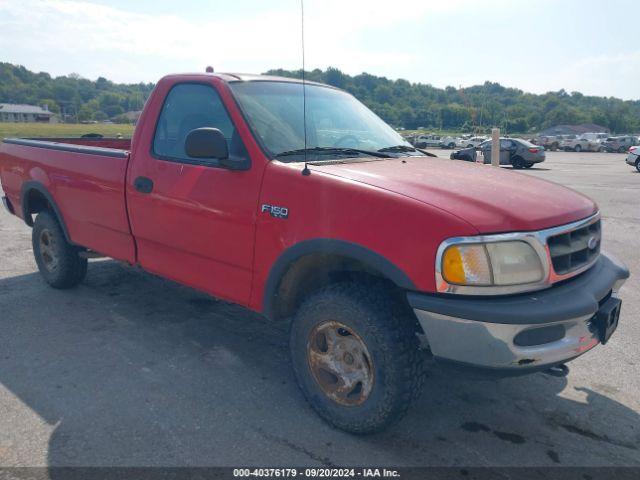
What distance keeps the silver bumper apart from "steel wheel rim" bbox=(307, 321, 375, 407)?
418 mm

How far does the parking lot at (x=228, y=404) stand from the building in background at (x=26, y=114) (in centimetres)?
12488

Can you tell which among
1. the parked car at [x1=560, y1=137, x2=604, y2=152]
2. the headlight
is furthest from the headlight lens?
the parked car at [x1=560, y1=137, x2=604, y2=152]

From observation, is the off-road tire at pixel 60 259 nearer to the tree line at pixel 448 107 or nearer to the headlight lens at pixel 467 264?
the tree line at pixel 448 107

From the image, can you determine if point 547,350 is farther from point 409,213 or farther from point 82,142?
point 82,142

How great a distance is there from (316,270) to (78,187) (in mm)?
2533

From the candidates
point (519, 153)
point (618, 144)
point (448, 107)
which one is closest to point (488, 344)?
point (519, 153)

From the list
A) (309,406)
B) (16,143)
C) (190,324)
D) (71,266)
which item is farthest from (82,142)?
(309,406)

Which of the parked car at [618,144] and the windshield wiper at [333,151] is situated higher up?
the parked car at [618,144]

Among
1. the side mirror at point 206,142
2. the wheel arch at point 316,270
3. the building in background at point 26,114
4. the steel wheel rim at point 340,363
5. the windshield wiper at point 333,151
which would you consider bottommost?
the steel wheel rim at point 340,363

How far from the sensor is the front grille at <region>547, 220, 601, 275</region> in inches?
102

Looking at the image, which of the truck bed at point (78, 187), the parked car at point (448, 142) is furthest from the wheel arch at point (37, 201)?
the parked car at point (448, 142)

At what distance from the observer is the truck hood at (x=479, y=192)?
2.50 m

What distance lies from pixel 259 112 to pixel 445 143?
48.5m

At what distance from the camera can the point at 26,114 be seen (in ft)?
385
